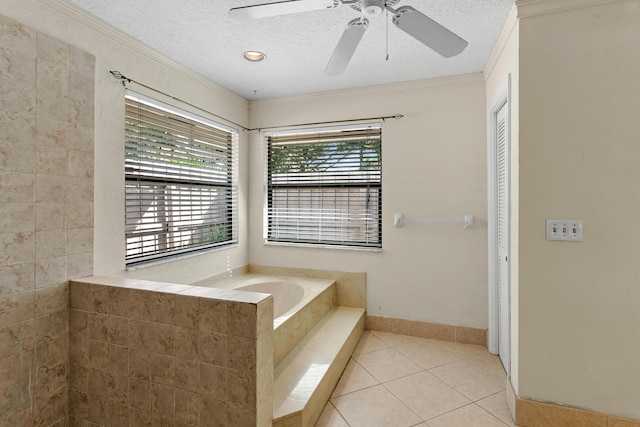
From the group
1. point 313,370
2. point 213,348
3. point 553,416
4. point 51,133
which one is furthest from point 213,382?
point 553,416

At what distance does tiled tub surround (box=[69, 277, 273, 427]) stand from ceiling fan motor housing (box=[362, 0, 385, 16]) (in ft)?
4.51

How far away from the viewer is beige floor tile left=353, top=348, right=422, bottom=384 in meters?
2.29

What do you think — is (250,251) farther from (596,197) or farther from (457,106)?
(596,197)

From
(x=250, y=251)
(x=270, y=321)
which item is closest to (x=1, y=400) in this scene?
(x=270, y=321)

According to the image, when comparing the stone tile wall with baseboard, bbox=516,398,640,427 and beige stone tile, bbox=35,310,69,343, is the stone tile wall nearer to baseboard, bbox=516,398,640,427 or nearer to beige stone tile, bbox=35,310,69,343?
beige stone tile, bbox=35,310,69,343

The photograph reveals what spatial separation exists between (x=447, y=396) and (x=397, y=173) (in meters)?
1.81

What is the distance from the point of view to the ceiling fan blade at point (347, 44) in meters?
1.43

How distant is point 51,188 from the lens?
1.72 m

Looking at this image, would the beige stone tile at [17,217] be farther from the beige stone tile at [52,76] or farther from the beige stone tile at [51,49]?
the beige stone tile at [51,49]

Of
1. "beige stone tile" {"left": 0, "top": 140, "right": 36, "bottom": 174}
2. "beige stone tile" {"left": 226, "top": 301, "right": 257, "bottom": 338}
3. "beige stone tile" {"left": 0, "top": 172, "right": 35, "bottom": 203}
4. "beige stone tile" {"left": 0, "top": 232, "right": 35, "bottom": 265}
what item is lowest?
"beige stone tile" {"left": 226, "top": 301, "right": 257, "bottom": 338}

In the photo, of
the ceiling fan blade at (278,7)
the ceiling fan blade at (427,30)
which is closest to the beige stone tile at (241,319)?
the ceiling fan blade at (278,7)

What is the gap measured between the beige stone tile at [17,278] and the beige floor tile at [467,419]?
7.50 ft

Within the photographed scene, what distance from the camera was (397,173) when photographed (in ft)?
9.72

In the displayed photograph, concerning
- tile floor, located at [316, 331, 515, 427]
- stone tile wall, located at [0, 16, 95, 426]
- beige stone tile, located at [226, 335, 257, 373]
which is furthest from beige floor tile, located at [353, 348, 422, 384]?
stone tile wall, located at [0, 16, 95, 426]
